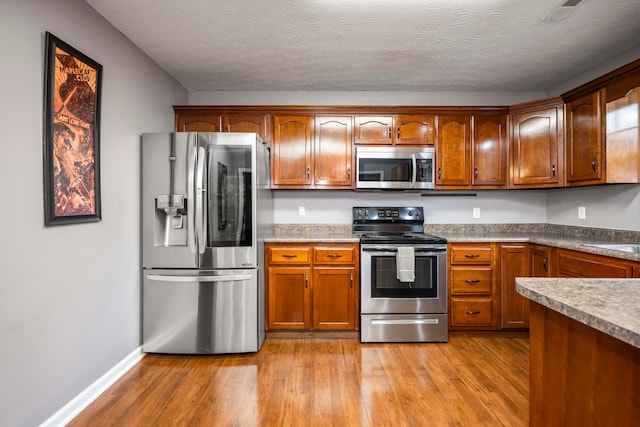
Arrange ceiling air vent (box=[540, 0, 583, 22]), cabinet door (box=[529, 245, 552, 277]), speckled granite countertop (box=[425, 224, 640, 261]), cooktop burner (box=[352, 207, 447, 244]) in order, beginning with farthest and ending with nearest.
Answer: cooktop burner (box=[352, 207, 447, 244]) < cabinet door (box=[529, 245, 552, 277]) < speckled granite countertop (box=[425, 224, 640, 261]) < ceiling air vent (box=[540, 0, 583, 22])

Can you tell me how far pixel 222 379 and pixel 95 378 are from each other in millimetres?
791

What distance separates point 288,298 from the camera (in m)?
3.20

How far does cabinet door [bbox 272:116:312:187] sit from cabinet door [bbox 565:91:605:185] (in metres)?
2.38

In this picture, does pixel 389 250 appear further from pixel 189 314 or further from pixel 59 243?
pixel 59 243

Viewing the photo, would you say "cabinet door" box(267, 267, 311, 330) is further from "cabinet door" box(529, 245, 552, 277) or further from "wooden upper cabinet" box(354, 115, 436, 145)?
"cabinet door" box(529, 245, 552, 277)

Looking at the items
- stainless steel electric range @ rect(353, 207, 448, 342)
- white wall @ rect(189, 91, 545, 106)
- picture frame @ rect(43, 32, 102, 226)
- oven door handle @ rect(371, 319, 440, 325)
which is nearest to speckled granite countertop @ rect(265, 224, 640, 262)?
stainless steel electric range @ rect(353, 207, 448, 342)

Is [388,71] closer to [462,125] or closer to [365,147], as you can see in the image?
[365,147]

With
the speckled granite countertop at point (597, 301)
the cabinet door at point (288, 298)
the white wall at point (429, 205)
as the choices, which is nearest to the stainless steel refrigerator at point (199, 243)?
the cabinet door at point (288, 298)

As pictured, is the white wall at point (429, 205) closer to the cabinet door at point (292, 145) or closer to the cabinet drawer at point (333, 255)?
the cabinet door at point (292, 145)

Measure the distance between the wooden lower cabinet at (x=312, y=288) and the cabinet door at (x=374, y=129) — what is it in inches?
44.0

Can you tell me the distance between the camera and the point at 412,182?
3453mm

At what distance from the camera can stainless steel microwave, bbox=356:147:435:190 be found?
346 cm

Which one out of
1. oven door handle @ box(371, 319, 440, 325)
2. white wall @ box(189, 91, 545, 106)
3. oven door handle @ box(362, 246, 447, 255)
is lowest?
oven door handle @ box(371, 319, 440, 325)

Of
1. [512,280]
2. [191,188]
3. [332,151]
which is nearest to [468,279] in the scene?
[512,280]
